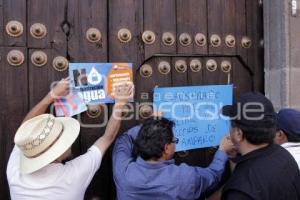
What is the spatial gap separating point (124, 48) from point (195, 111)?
0.41m

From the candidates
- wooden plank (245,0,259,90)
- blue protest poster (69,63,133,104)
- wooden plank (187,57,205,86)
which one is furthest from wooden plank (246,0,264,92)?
blue protest poster (69,63,133,104)

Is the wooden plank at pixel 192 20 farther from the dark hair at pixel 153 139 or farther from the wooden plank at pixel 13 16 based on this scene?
the wooden plank at pixel 13 16

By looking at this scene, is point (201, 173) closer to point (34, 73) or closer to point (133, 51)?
point (133, 51)

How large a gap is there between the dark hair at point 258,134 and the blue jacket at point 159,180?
0.20 metres

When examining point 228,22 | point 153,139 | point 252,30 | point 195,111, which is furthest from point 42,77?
point 252,30

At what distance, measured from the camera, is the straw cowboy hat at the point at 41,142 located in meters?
1.02

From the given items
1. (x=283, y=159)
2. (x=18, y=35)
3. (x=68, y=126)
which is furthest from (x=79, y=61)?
(x=283, y=159)

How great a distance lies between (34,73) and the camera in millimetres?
1350

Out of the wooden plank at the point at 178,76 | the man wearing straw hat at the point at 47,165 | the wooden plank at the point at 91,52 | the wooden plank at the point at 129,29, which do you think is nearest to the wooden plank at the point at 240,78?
the wooden plank at the point at 178,76

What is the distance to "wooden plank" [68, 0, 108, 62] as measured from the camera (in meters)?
1.40

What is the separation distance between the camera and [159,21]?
5.09ft

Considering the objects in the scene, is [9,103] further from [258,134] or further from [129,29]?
[258,134]

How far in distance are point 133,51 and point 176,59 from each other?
0.20m

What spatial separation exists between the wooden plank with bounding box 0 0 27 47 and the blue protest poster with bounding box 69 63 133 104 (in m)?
0.20
